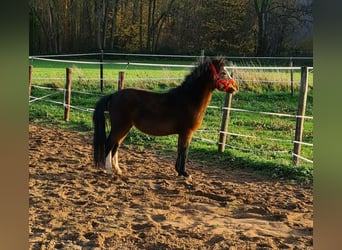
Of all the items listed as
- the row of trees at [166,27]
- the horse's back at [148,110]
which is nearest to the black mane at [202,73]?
the horse's back at [148,110]

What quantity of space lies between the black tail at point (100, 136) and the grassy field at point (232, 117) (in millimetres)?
1183

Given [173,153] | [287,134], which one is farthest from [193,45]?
[173,153]

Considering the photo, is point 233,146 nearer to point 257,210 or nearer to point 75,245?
point 257,210

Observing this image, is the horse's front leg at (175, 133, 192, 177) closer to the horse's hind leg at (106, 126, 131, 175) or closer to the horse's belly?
the horse's belly

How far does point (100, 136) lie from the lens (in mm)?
3732

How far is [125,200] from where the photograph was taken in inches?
117

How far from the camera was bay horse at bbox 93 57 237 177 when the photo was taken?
3.74m

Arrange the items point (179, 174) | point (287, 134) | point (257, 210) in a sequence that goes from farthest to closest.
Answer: point (287, 134), point (179, 174), point (257, 210)

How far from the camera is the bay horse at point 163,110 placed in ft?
12.3

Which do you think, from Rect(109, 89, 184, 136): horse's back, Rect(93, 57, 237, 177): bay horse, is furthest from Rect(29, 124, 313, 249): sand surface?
Rect(109, 89, 184, 136): horse's back

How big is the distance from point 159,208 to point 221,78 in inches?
54.4

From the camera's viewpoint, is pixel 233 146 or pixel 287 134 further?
pixel 287 134

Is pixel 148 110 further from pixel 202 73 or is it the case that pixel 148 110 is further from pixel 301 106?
pixel 301 106
